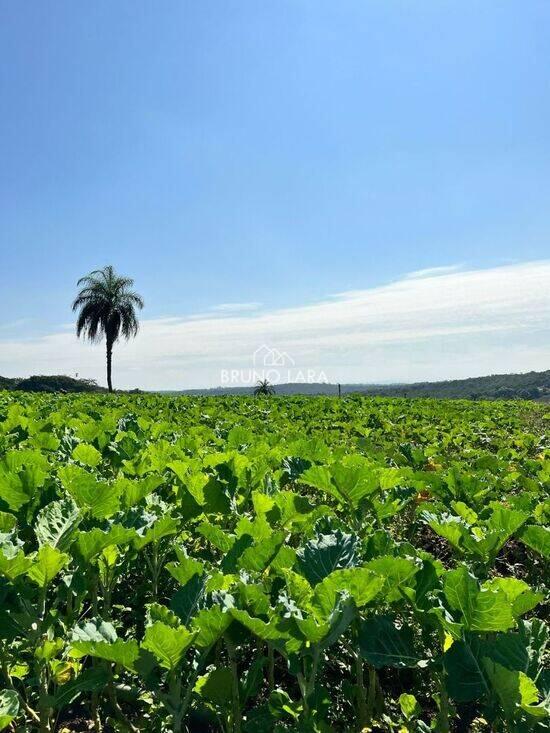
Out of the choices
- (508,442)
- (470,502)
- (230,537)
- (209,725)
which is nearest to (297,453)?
(470,502)

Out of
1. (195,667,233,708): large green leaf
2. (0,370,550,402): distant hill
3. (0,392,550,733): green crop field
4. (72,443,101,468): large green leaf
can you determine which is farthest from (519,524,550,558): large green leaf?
(0,370,550,402): distant hill

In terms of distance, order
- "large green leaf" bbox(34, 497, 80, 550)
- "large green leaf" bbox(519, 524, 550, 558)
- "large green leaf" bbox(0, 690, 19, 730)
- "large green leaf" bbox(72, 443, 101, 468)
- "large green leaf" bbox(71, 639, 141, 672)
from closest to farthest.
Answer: "large green leaf" bbox(71, 639, 141, 672) → "large green leaf" bbox(0, 690, 19, 730) → "large green leaf" bbox(34, 497, 80, 550) → "large green leaf" bbox(519, 524, 550, 558) → "large green leaf" bbox(72, 443, 101, 468)

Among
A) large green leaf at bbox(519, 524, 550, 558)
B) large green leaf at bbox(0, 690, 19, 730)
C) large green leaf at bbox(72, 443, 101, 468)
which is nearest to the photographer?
large green leaf at bbox(0, 690, 19, 730)

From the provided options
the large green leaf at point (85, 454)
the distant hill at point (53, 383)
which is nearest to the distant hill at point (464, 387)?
the distant hill at point (53, 383)

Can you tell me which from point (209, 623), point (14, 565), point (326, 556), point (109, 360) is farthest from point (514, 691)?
point (109, 360)

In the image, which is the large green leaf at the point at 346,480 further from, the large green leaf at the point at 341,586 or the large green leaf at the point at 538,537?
the large green leaf at the point at 341,586

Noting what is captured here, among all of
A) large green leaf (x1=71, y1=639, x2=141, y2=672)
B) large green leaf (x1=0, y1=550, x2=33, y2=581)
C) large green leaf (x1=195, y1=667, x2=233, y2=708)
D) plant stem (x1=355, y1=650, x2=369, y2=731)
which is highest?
large green leaf (x1=0, y1=550, x2=33, y2=581)

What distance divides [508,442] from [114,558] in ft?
22.9

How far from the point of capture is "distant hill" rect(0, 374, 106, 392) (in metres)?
46.1

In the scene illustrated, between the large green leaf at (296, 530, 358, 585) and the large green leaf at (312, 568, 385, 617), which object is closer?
the large green leaf at (312, 568, 385, 617)

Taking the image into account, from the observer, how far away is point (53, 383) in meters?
48.8

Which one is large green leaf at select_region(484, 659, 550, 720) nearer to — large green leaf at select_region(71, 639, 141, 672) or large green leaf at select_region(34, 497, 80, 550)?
large green leaf at select_region(71, 639, 141, 672)

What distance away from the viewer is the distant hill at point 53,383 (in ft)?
151

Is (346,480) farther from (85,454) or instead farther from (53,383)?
(53,383)
